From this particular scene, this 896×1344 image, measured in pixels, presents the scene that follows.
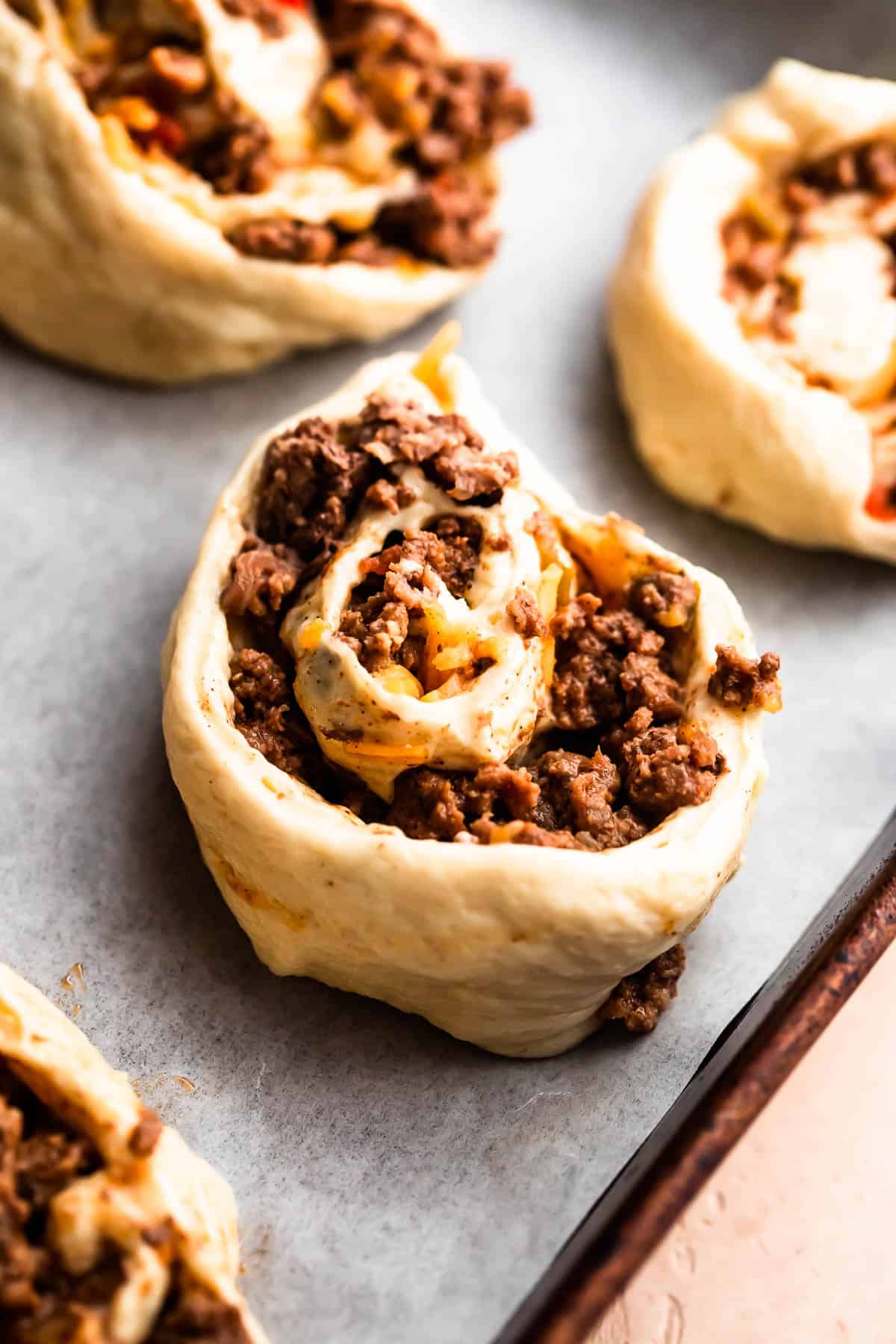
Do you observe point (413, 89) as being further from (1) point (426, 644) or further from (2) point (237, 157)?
→ (1) point (426, 644)

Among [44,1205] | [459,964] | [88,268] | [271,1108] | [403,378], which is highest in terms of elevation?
[403,378]

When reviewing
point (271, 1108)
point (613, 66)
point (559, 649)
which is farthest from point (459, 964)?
point (613, 66)

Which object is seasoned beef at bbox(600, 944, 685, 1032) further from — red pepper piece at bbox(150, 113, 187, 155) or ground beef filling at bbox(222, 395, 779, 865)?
red pepper piece at bbox(150, 113, 187, 155)

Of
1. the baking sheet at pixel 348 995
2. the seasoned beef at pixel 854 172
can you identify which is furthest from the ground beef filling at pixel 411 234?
the seasoned beef at pixel 854 172

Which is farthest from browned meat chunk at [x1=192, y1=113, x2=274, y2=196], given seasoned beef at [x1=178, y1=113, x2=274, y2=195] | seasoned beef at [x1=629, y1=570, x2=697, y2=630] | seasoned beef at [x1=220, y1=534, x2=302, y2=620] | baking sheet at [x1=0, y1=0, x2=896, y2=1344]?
seasoned beef at [x1=629, y1=570, x2=697, y2=630]

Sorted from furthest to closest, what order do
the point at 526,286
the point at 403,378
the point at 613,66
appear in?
the point at 613,66, the point at 526,286, the point at 403,378

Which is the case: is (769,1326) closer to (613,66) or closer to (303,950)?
(303,950)

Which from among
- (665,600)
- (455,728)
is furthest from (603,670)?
(455,728)
